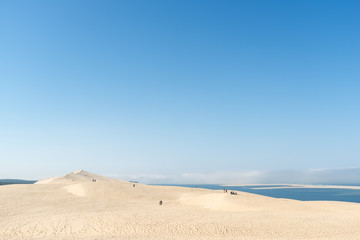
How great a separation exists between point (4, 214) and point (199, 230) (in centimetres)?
2195

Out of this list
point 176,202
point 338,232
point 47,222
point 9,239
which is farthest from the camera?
point 176,202

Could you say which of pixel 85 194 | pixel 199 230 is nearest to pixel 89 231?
pixel 199 230

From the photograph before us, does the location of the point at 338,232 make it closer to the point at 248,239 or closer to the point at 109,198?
the point at 248,239

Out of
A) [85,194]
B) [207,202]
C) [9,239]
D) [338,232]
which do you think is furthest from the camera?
[85,194]

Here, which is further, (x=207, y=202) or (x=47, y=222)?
(x=207, y=202)

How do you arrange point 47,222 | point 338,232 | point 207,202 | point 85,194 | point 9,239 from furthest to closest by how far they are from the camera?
1. point 85,194
2. point 207,202
3. point 47,222
4. point 338,232
5. point 9,239

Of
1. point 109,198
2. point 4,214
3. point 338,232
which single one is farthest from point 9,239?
point 338,232

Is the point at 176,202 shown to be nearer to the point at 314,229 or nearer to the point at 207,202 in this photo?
the point at 207,202

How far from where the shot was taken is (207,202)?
122ft

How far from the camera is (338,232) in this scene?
23500 millimetres

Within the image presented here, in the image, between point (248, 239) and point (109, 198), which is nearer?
point (248, 239)

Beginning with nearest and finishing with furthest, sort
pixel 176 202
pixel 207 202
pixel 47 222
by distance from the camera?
pixel 47 222, pixel 207 202, pixel 176 202

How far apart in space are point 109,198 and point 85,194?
506cm

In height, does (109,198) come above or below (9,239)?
above
